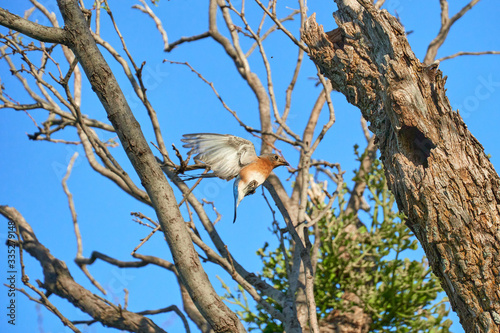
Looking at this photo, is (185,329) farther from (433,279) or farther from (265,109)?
(265,109)

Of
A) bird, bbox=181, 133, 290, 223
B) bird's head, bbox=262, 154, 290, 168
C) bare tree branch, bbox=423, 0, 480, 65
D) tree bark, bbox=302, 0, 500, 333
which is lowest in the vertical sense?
tree bark, bbox=302, 0, 500, 333

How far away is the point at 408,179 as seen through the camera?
9.59ft

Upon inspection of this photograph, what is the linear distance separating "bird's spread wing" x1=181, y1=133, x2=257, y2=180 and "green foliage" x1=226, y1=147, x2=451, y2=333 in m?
1.47

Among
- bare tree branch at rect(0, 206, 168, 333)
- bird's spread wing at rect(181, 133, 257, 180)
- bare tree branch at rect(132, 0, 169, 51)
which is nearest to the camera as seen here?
bird's spread wing at rect(181, 133, 257, 180)

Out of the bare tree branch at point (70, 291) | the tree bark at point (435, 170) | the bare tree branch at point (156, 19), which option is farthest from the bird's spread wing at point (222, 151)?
the bare tree branch at point (156, 19)

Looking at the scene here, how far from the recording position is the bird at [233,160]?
3.84 m

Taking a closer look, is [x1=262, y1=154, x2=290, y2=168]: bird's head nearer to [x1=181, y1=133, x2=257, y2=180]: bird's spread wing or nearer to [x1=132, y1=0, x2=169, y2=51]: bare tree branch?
[x1=181, y1=133, x2=257, y2=180]: bird's spread wing

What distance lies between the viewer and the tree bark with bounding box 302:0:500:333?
275 cm

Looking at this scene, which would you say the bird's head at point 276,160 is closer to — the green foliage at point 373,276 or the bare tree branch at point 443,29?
the green foliage at point 373,276

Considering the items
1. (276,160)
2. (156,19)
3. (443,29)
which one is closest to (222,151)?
(276,160)

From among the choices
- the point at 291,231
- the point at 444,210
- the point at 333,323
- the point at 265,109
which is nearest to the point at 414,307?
the point at 333,323

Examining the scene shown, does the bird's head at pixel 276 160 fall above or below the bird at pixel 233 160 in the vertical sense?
above

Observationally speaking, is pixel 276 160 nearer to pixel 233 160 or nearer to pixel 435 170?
pixel 233 160

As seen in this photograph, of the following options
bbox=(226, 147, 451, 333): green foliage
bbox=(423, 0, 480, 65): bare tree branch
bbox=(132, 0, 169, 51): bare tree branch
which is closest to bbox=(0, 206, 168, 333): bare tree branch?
bbox=(226, 147, 451, 333): green foliage
